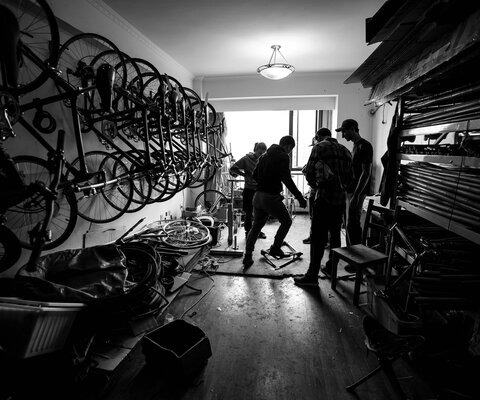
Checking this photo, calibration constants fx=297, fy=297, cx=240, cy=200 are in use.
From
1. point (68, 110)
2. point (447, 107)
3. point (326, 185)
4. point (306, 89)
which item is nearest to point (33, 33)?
point (68, 110)

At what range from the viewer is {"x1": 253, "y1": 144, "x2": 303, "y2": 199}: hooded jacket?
337 centimetres

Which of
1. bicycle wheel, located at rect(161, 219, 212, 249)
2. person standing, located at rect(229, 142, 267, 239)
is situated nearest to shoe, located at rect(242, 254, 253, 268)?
bicycle wheel, located at rect(161, 219, 212, 249)

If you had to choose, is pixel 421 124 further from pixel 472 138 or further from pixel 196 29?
pixel 196 29

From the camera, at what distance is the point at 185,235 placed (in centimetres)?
359

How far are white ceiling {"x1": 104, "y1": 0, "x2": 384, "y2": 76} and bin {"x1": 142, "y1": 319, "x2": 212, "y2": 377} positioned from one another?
3.17m

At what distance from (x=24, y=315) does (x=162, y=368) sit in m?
0.91

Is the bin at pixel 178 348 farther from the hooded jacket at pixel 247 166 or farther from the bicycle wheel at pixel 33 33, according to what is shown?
the hooded jacket at pixel 247 166

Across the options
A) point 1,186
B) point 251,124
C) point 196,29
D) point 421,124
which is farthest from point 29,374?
point 251,124

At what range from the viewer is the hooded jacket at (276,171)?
337 centimetres

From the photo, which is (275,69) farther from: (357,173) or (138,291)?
(138,291)

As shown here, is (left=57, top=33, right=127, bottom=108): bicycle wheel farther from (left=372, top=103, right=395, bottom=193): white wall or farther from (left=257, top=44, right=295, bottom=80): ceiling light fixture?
(left=372, top=103, right=395, bottom=193): white wall

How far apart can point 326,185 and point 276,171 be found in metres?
0.63

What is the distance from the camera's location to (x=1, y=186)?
155cm

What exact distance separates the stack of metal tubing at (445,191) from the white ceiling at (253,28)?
215 cm
